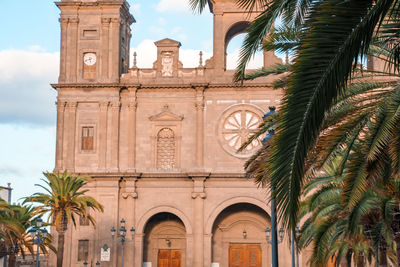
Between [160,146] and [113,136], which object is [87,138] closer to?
[113,136]

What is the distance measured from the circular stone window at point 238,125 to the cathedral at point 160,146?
66 mm

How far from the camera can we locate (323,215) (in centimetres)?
2666

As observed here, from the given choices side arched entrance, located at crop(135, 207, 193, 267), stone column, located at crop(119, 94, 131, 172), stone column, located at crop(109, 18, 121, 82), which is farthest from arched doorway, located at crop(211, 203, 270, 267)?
stone column, located at crop(109, 18, 121, 82)

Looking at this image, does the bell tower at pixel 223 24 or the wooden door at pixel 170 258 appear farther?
the wooden door at pixel 170 258

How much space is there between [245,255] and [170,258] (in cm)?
504

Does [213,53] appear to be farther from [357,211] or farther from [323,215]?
[357,211]

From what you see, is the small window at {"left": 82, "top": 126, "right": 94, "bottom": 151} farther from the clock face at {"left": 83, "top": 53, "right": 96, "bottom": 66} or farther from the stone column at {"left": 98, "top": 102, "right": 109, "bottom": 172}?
the clock face at {"left": 83, "top": 53, "right": 96, "bottom": 66}

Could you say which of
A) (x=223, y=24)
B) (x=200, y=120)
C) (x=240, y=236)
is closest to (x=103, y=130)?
(x=200, y=120)

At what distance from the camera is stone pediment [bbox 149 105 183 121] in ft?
A: 155

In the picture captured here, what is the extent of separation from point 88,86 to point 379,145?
35.6m

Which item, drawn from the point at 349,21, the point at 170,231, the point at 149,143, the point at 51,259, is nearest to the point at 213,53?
the point at 149,143

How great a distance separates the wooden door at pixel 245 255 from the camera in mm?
47469

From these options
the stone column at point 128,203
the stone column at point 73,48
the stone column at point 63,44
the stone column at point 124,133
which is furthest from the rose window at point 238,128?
the stone column at point 63,44

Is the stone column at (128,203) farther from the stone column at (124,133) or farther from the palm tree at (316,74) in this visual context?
the palm tree at (316,74)
